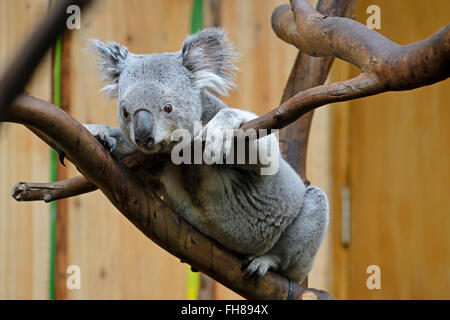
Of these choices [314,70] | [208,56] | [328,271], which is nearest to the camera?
[208,56]

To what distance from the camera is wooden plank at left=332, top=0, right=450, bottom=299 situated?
11.2 ft

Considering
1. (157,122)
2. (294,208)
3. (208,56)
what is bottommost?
(294,208)

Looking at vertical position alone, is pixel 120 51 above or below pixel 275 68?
below

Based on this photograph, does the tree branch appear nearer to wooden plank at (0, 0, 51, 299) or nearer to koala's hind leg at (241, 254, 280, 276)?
koala's hind leg at (241, 254, 280, 276)

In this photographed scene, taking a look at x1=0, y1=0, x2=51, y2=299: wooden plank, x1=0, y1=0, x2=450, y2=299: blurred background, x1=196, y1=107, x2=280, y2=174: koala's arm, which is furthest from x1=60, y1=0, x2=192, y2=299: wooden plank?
x1=196, y1=107, x2=280, y2=174: koala's arm

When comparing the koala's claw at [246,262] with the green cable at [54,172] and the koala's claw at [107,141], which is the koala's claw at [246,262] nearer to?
the koala's claw at [107,141]

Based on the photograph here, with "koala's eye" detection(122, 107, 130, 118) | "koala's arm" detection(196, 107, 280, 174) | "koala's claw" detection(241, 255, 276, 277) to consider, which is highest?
"koala's eye" detection(122, 107, 130, 118)

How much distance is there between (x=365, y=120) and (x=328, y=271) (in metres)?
1.11

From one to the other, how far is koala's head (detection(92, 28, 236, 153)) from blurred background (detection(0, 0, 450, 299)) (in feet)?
4.23

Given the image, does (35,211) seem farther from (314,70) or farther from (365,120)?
(365,120)

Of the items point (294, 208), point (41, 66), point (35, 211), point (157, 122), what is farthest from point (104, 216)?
point (41, 66)

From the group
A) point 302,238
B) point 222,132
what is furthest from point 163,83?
point 302,238

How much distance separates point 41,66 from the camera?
39 centimetres

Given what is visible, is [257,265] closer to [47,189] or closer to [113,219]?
[47,189]
